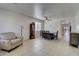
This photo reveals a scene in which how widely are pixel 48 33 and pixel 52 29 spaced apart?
20.8 inches

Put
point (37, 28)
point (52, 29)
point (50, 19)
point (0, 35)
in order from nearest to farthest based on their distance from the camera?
point (0, 35)
point (50, 19)
point (52, 29)
point (37, 28)

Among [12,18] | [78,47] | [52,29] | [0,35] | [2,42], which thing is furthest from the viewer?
[52,29]

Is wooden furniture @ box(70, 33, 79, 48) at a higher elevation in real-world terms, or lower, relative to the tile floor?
higher

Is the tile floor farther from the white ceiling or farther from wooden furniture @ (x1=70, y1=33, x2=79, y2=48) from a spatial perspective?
the white ceiling

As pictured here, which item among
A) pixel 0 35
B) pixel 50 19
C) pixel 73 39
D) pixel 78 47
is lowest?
pixel 78 47

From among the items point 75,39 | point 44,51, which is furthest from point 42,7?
point 75,39

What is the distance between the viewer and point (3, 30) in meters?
4.56

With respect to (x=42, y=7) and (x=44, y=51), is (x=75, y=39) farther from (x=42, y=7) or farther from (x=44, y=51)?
(x=42, y=7)

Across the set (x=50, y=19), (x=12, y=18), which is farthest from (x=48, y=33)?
(x=12, y=18)

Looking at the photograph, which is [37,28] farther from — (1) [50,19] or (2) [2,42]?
(2) [2,42]

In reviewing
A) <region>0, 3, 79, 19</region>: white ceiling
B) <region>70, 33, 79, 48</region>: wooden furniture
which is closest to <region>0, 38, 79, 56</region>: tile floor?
<region>70, 33, 79, 48</region>: wooden furniture

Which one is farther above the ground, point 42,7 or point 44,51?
point 42,7

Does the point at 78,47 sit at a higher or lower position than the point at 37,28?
lower

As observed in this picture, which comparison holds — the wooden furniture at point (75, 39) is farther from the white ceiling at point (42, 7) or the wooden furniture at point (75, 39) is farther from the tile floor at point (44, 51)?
the white ceiling at point (42, 7)
